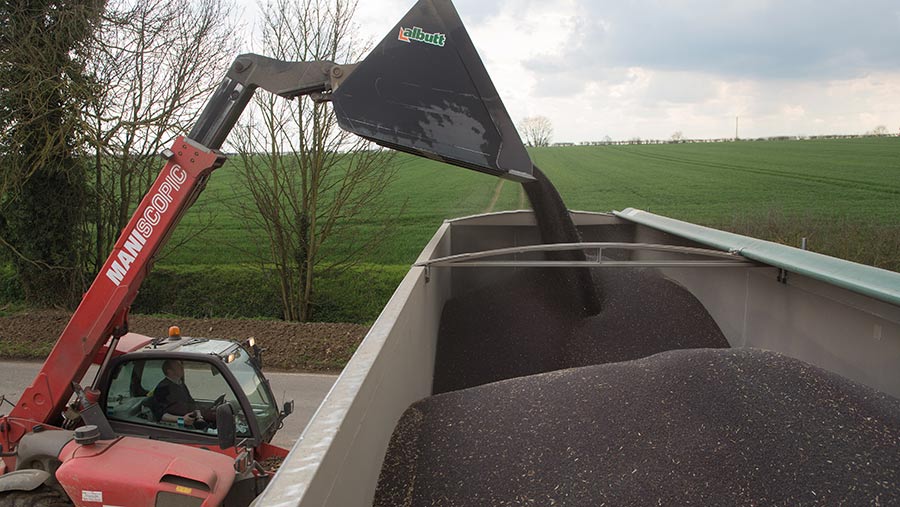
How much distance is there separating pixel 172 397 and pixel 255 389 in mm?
518

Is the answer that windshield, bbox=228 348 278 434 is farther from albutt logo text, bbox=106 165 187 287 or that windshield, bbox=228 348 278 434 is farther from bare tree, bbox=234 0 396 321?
bare tree, bbox=234 0 396 321

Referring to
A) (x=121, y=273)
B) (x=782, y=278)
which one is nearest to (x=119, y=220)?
(x=121, y=273)

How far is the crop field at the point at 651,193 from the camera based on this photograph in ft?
54.0

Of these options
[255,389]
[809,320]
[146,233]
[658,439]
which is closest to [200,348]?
[255,389]

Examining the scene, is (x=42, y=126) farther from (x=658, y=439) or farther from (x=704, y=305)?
(x=658, y=439)

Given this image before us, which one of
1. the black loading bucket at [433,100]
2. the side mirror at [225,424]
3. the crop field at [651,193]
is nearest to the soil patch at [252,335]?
the crop field at [651,193]

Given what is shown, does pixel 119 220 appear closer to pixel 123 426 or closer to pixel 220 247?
pixel 220 247

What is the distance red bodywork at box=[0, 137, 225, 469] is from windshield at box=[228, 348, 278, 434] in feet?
2.67

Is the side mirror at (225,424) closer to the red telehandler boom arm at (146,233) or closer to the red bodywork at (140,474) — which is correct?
the red bodywork at (140,474)

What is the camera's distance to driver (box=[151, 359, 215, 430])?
13.9ft

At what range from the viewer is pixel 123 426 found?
4.26 meters

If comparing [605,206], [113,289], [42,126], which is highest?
[42,126]

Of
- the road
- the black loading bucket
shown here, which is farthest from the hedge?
the black loading bucket

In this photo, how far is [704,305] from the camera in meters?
6.52
